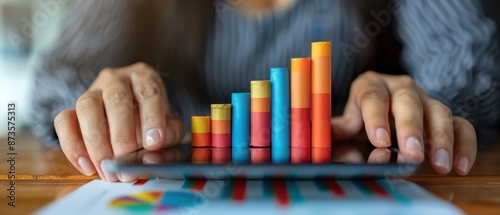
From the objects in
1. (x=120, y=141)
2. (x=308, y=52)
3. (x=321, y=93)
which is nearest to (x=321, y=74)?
(x=321, y=93)

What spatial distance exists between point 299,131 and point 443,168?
5.8 inches

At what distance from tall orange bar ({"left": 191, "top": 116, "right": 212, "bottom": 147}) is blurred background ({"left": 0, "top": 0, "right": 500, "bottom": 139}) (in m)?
0.60

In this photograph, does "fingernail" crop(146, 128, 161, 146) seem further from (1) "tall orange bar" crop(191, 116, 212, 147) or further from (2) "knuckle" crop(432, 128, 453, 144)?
(2) "knuckle" crop(432, 128, 453, 144)

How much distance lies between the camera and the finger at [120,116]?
0.53 metres

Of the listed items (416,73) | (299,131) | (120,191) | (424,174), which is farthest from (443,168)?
(416,73)

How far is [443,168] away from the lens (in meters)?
0.49

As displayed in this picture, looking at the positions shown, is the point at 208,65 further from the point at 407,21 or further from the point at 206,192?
the point at 206,192

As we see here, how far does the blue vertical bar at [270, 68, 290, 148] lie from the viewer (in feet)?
1.70

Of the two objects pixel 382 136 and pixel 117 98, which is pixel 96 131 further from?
pixel 382 136

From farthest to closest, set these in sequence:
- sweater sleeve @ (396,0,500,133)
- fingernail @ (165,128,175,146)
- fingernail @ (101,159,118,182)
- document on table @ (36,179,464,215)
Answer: sweater sleeve @ (396,0,500,133) < fingernail @ (165,128,175,146) < fingernail @ (101,159,118,182) < document on table @ (36,179,464,215)

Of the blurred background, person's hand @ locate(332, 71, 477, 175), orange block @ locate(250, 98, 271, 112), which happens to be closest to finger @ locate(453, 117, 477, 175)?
person's hand @ locate(332, 71, 477, 175)

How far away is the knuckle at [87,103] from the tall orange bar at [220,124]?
0.15 meters

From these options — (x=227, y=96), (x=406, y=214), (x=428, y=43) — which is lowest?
(x=406, y=214)

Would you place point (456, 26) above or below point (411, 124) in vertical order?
above
